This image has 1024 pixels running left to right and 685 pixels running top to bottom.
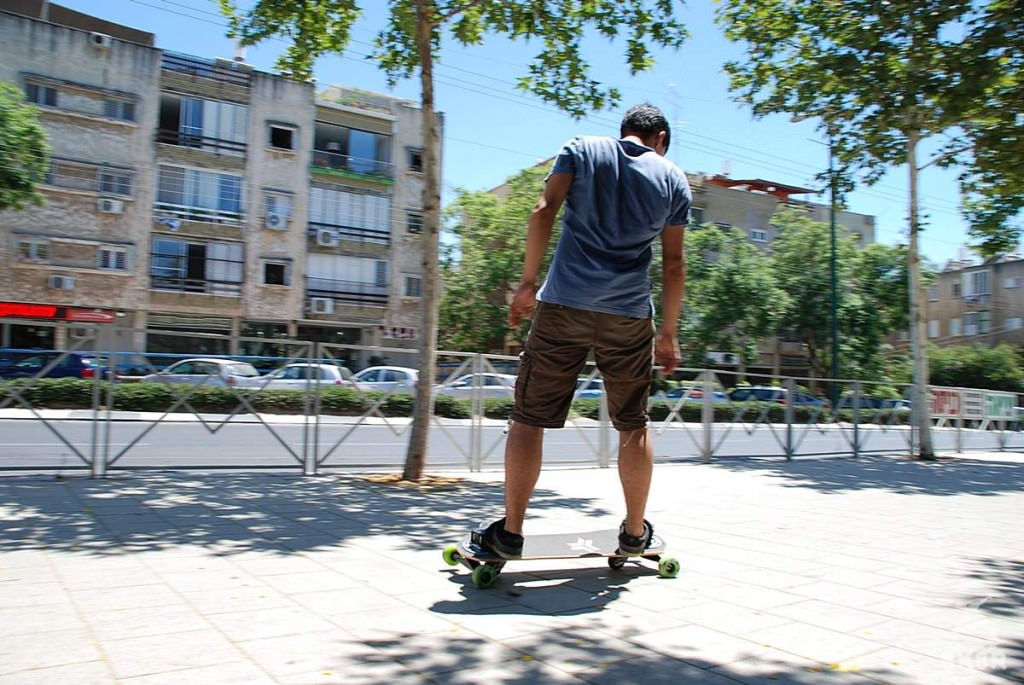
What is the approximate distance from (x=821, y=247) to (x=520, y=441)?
3703cm

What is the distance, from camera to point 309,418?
29.8 ft

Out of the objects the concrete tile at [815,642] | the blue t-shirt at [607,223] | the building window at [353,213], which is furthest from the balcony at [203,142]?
the concrete tile at [815,642]

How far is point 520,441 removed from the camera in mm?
3783

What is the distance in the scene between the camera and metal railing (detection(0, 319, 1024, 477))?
7980 mm

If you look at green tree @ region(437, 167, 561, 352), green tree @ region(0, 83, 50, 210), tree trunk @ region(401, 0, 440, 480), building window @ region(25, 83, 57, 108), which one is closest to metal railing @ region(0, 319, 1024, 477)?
tree trunk @ region(401, 0, 440, 480)

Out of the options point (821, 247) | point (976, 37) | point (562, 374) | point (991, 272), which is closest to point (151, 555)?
point (562, 374)

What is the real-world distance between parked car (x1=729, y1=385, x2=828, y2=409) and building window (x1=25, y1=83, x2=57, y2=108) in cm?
2801

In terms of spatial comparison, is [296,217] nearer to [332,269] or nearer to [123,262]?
[332,269]

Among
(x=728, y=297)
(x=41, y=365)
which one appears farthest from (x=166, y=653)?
(x=728, y=297)

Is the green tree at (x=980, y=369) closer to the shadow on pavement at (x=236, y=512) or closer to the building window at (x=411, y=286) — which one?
the building window at (x=411, y=286)

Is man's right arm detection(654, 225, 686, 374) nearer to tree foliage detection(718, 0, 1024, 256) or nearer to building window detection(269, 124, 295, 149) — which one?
tree foliage detection(718, 0, 1024, 256)

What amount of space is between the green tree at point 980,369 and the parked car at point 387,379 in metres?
44.7

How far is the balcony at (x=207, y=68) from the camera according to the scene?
107ft

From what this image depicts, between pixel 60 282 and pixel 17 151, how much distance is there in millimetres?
8533
